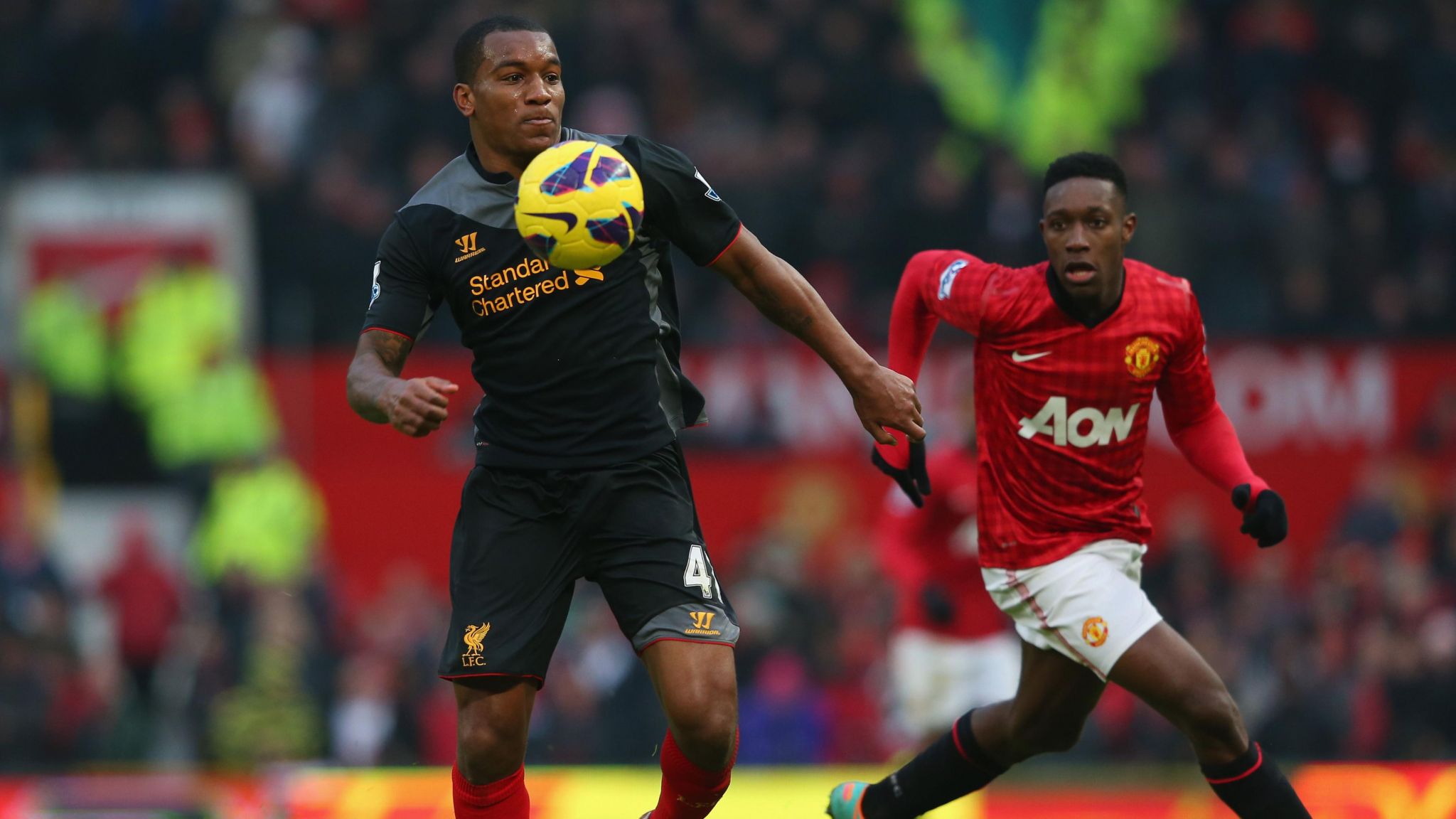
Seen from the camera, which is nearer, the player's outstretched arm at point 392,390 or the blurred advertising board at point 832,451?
the player's outstretched arm at point 392,390

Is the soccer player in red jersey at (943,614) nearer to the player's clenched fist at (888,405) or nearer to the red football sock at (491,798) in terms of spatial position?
the player's clenched fist at (888,405)

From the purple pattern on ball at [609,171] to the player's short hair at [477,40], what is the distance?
533 millimetres

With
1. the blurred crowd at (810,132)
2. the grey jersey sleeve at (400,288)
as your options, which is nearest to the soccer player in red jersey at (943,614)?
the blurred crowd at (810,132)

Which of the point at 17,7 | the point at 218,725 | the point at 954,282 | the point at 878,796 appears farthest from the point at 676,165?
the point at 17,7

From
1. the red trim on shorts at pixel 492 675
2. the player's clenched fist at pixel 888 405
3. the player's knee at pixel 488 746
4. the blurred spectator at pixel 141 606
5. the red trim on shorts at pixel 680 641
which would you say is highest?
the player's clenched fist at pixel 888 405

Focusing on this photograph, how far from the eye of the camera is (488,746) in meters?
5.43

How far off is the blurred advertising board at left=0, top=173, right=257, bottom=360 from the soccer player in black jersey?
9204mm

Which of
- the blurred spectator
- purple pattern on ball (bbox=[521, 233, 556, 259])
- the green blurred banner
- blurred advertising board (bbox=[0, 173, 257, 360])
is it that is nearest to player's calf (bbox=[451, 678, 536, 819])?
purple pattern on ball (bbox=[521, 233, 556, 259])

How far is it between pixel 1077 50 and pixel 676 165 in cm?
1038

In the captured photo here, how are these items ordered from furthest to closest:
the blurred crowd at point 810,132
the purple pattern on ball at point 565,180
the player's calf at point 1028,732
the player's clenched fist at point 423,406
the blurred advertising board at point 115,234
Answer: the blurred advertising board at point 115,234 → the blurred crowd at point 810,132 → the player's calf at point 1028,732 → the purple pattern on ball at point 565,180 → the player's clenched fist at point 423,406

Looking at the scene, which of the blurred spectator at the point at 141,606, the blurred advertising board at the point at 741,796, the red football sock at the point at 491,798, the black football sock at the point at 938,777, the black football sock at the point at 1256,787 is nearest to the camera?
the red football sock at the point at 491,798

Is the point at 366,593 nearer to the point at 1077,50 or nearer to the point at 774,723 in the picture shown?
the point at 774,723

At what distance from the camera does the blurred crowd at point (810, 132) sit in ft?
45.5

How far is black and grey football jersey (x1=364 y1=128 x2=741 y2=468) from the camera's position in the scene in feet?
18.1
